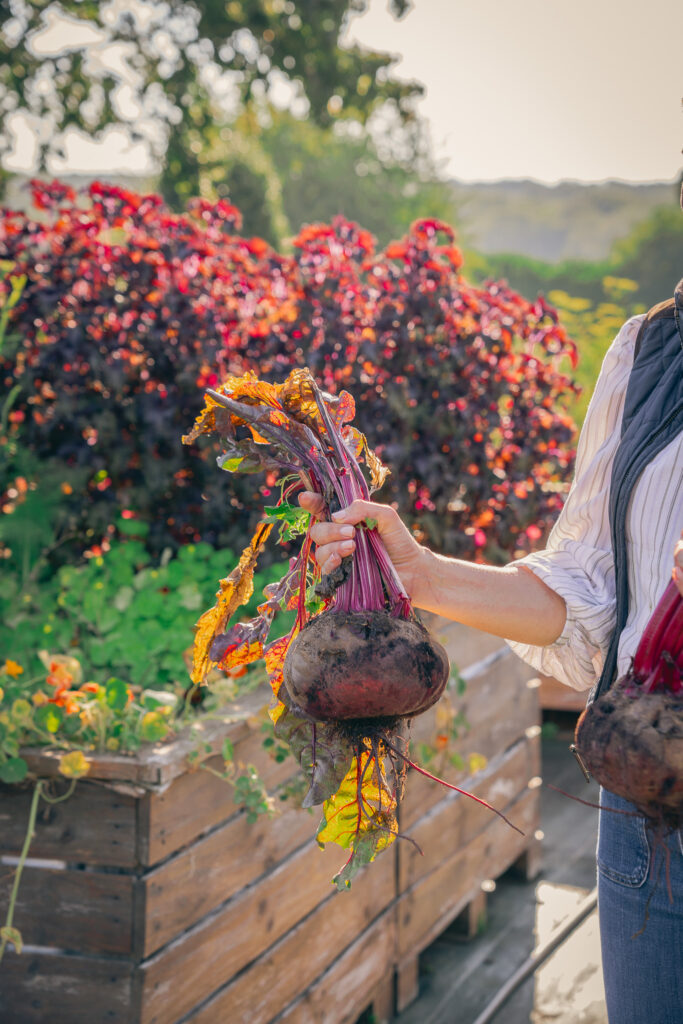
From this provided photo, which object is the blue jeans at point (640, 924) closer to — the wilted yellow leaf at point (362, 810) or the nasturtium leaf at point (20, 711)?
the wilted yellow leaf at point (362, 810)

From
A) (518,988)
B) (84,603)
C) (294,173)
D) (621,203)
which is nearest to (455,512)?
(84,603)

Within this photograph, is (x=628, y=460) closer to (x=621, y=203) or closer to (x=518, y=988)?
(x=518, y=988)

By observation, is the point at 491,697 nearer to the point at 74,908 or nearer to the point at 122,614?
the point at 122,614

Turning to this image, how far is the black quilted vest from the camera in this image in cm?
133

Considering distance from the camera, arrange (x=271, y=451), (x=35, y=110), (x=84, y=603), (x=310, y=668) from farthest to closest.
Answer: (x=35, y=110) < (x=84, y=603) < (x=271, y=451) < (x=310, y=668)

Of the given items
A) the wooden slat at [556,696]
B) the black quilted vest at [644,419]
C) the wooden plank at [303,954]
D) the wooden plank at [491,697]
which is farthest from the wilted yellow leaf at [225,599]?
the wooden slat at [556,696]

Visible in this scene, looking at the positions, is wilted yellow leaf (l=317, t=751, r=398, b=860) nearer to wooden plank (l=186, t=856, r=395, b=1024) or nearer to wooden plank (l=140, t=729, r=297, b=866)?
wooden plank (l=140, t=729, r=297, b=866)

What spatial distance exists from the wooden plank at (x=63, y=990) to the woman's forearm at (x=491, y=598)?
93 centimetres

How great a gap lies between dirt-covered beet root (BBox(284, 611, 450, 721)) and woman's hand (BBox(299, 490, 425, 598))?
8 cm

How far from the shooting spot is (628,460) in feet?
4.39

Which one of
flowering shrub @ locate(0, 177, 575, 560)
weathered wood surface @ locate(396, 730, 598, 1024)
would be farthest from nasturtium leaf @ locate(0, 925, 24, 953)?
weathered wood surface @ locate(396, 730, 598, 1024)

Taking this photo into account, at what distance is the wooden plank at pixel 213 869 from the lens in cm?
167

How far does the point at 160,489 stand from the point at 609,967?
5.68 ft

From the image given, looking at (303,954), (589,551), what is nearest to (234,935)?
(303,954)
